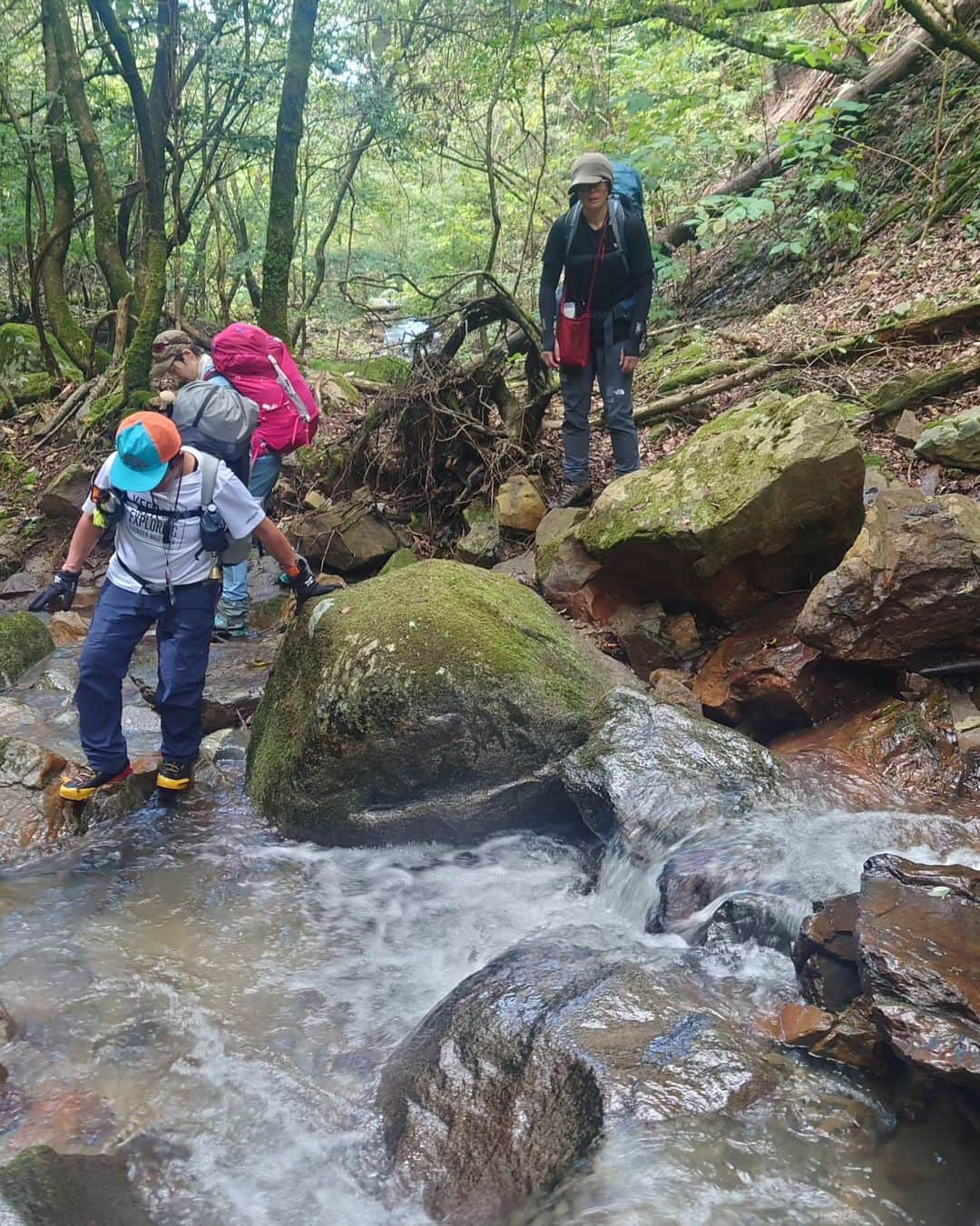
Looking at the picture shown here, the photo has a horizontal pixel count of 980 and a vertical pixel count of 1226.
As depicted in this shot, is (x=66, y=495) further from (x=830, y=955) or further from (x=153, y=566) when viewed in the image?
(x=830, y=955)

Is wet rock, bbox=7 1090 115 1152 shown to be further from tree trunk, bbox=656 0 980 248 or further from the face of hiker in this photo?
tree trunk, bbox=656 0 980 248

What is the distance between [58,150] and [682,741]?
1367 cm

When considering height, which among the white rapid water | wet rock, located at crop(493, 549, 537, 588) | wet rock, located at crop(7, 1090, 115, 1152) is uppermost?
wet rock, located at crop(493, 549, 537, 588)

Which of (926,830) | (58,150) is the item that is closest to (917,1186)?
(926,830)

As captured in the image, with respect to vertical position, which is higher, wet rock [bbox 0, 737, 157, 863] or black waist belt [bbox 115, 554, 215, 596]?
black waist belt [bbox 115, 554, 215, 596]

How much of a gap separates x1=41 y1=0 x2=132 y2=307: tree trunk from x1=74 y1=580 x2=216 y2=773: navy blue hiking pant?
32.3 ft

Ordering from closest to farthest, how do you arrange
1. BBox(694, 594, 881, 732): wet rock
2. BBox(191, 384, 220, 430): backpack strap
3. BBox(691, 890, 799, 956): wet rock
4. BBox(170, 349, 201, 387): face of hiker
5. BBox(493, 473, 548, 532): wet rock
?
BBox(691, 890, 799, 956): wet rock, BBox(694, 594, 881, 732): wet rock, BBox(191, 384, 220, 430): backpack strap, BBox(170, 349, 201, 387): face of hiker, BBox(493, 473, 548, 532): wet rock

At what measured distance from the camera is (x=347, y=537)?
8031 mm

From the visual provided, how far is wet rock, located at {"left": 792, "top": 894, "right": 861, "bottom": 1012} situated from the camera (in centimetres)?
276

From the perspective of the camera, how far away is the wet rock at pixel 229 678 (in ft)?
19.0

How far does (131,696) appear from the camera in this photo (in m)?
6.59

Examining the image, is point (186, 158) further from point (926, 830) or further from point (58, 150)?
point (926, 830)

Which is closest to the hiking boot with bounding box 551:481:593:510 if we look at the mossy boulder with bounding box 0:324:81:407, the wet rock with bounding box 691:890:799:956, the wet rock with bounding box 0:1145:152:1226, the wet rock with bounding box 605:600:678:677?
the wet rock with bounding box 605:600:678:677

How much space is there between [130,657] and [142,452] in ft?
3.74
